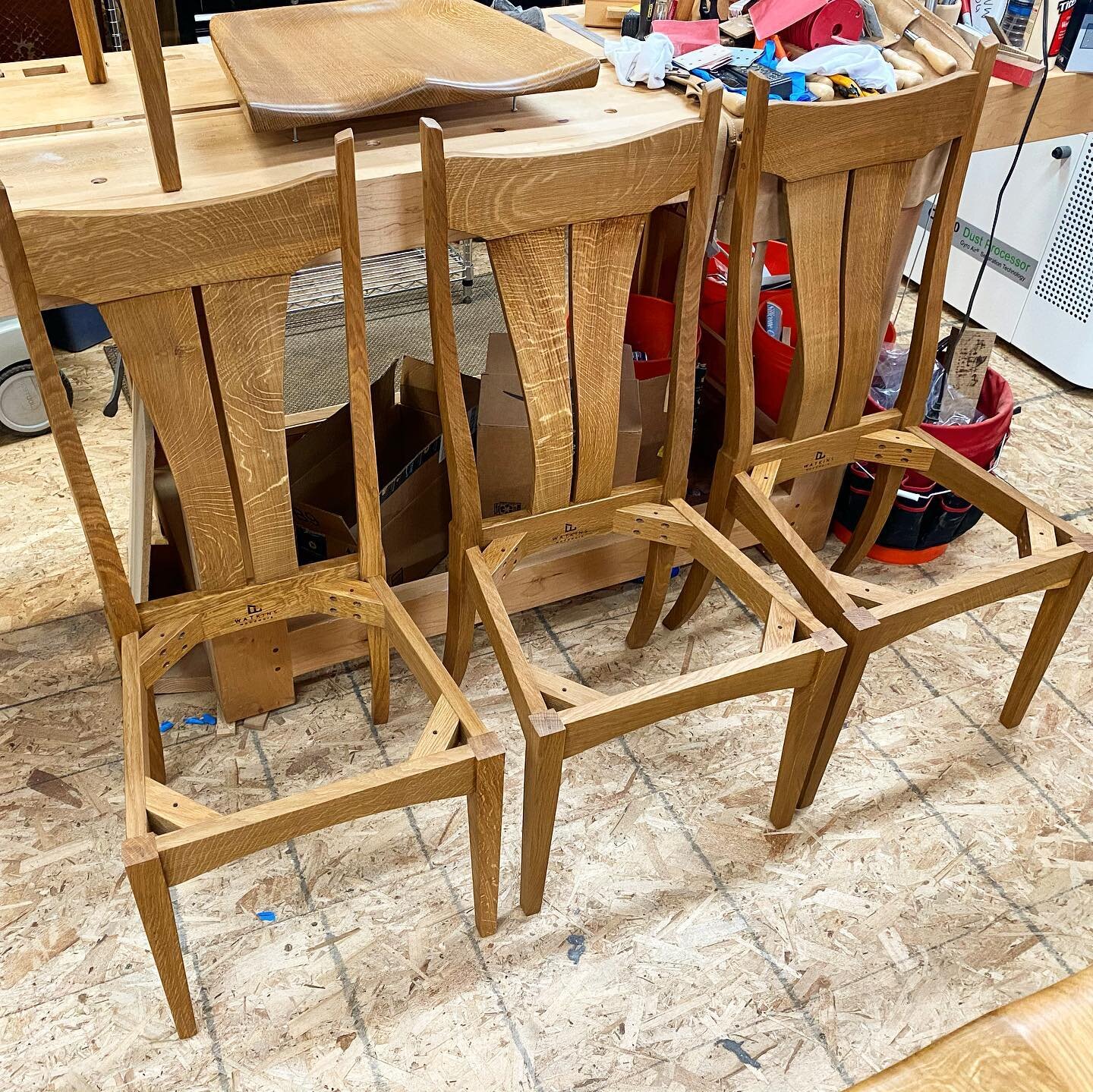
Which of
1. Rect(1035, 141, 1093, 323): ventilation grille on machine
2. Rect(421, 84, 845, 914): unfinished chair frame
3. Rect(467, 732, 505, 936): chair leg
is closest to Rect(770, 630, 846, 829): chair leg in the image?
Rect(421, 84, 845, 914): unfinished chair frame

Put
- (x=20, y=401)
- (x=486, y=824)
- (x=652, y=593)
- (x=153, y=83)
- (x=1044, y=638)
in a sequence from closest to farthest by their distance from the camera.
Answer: (x=153, y=83) → (x=486, y=824) → (x=1044, y=638) → (x=652, y=593) → (x=20, y=401)

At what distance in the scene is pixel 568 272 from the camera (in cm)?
158

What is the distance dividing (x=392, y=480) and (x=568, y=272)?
1.88 feet

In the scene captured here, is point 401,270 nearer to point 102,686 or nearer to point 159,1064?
point 102,686

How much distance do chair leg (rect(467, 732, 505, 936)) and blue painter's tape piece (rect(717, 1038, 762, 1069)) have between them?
38cm

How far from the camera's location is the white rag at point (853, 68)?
1.81 m

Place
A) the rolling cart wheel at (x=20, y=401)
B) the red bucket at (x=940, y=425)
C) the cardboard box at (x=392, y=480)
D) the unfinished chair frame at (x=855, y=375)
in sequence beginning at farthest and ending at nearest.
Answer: the rolling cart wheel at (x=20, y=401) → the red bucket at (x=940, y=425) → the cardboard box at (x=392, y=480) → the unfinished chair frame at (x=855, y=375)

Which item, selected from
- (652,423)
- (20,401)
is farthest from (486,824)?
(20,401)

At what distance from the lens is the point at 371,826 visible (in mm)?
1824

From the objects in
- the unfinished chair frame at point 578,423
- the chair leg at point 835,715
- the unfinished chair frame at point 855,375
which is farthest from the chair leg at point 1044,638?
the unfinished chair frame at point 578,423

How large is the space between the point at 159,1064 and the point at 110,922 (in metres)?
0.25

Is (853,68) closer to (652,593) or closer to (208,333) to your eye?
(652,593)

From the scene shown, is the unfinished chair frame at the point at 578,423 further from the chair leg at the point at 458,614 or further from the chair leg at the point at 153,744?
the chair leg at the point at 153,744

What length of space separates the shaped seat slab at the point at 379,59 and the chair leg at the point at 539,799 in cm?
89
